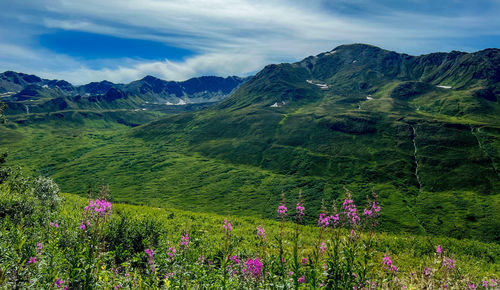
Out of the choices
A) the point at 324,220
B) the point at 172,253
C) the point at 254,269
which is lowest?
the point at 254,269

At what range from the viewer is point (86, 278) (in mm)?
7059

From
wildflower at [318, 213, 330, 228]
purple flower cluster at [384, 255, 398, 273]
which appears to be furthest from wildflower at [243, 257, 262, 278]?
purple flower cluster at [384, 255, 398, 273]

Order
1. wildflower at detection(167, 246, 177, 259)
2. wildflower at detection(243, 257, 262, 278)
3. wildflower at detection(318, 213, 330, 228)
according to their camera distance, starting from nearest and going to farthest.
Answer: wildflower at detection(318, 213, 330, 228), wildflower at detection(243, 257, 262, 278), wildflower at detection(167, 246, 177, 259)

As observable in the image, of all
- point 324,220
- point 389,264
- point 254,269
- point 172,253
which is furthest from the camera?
point 172,253

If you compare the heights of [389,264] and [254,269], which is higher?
[389,264]

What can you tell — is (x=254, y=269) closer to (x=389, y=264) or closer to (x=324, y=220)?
(x=324, y=220)

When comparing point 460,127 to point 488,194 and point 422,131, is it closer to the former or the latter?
point 422,131

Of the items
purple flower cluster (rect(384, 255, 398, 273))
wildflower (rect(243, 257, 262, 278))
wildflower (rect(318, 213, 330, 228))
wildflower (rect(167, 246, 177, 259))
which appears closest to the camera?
wildflower (rect(318, 213, 330, 228))

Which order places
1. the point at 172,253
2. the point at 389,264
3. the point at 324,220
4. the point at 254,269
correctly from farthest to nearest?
1. the point at 172,253
2. the point at 389,264
3. the point at 254,269
4. the point at 324,220

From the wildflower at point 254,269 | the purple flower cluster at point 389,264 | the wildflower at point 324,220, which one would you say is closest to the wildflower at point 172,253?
the wildflower at point 254,269

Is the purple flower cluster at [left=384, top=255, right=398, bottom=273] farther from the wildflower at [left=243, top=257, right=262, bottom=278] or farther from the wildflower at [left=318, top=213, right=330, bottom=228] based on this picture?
the wildflower at [left=243, top=257, right=262, bottom=278]

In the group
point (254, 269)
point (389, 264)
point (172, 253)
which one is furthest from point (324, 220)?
point (172, 253)

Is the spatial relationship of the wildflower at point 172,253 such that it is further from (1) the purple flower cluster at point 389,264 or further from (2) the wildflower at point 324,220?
(1) the purple flower cluster at point 389,264

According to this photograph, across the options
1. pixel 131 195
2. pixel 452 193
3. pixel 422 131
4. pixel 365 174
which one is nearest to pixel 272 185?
pixel 365 174
